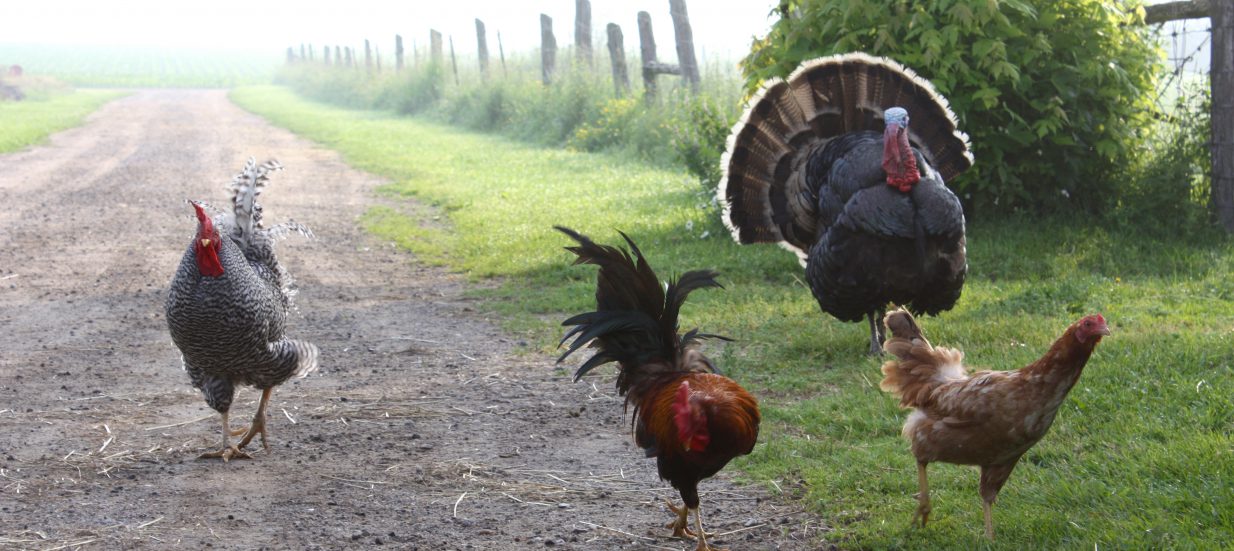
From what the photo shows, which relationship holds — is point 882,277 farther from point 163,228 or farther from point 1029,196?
point 163,228

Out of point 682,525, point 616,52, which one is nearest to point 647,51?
point 616,52

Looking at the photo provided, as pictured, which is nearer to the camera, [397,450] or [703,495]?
[703,495]

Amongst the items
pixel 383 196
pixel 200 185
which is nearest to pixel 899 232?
pixel 383 196

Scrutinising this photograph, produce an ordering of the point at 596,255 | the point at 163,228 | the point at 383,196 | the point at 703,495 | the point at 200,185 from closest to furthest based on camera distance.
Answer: the point at 596,255 → the point at 703,495 → the point at 163,228 → the point at 383,196 → the point at 200,185

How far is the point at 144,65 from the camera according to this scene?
90250 millimetres

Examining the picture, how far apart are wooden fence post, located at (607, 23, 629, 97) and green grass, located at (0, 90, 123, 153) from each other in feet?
38.8

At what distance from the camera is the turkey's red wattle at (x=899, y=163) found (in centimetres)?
639

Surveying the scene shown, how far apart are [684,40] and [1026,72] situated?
29.2 feet

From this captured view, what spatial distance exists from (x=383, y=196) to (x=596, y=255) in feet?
37.5

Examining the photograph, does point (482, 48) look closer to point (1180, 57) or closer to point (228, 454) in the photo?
point (1180, 57)

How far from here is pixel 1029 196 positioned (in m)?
9.77

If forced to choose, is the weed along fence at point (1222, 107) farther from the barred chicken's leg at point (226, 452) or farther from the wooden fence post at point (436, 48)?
the wooden fence post at point (436, 48)

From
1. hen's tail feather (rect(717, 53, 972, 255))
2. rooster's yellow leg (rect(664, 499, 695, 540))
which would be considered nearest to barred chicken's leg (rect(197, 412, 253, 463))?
rooster's yellow leg (rect(664, 499, 695, 540))

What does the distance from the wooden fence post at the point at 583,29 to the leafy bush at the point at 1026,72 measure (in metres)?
14.5
